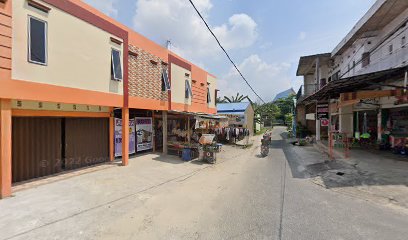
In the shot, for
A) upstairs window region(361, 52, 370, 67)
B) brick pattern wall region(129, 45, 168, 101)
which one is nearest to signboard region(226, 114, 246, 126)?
upstairs window region(361, 52, 370, 67)

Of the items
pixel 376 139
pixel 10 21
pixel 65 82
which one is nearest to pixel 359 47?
pixel 376 139

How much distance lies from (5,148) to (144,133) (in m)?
8.00

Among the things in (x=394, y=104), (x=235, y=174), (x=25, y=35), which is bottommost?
(x=235, y=174)

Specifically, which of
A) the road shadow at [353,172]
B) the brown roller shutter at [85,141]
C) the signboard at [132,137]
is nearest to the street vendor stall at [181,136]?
the signboard at [132,137]

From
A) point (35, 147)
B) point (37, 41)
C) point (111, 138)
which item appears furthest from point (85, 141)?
point (37, 41)

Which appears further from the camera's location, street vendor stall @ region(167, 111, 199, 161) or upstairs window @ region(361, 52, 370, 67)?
upstairs window @ region(361, 52, 370, 67)

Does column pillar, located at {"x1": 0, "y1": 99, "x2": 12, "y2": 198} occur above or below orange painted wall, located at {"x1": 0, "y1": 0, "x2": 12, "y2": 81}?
below

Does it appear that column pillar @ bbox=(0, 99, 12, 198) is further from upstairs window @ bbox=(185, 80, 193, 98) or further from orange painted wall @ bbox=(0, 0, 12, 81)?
upstairs window @ bbox=(185, 80, 193, 98)

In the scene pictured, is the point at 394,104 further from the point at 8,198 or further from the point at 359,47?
the point at 8,198

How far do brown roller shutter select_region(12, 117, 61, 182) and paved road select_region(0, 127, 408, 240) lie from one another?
1.66 m

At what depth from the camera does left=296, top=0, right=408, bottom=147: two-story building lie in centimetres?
1019

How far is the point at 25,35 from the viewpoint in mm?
6590

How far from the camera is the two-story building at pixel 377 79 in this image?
10.2 metres

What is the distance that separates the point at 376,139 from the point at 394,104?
3.91 meters
